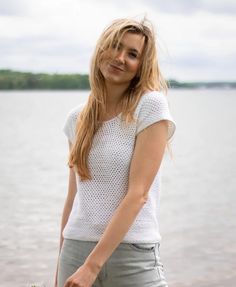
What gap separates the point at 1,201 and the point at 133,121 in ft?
44.3

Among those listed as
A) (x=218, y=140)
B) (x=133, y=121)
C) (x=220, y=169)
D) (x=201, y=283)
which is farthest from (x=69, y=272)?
(x=218, y=140)

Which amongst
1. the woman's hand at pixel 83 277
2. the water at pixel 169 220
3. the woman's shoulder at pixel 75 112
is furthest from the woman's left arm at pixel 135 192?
the water at pixel 169 220

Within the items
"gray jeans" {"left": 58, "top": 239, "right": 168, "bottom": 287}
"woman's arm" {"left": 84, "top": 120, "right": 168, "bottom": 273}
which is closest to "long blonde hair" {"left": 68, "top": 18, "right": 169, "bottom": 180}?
"woman's arm" {"left": 84, "top": 120, "right": 168, "bottom": 273}

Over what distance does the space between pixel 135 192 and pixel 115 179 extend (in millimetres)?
115

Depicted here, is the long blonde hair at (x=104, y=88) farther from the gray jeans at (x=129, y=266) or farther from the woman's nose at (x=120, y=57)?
the gray jeans at (x=129, y=266)

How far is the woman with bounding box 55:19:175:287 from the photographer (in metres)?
2.66

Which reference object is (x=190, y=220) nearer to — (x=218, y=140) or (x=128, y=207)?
(x=128, y=207)

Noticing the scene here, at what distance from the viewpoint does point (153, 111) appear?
2.71 meters

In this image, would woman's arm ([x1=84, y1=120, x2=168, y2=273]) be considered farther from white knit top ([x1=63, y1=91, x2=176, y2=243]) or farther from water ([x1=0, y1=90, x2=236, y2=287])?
water ([x1=0, y1=90, x2=236, y2=287])

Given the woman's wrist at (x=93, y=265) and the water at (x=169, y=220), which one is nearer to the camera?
the woman's wrist at (x=93, y=265)

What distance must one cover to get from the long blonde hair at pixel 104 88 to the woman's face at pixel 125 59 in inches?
0.6

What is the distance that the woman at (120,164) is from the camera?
2.66 metres

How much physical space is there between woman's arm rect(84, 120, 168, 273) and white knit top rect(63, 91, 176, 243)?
0.04m

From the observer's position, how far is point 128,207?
264 cm
